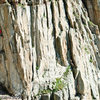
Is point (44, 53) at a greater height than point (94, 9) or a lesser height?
lesser

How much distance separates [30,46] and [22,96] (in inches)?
159

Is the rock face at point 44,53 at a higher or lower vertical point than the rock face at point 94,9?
lower

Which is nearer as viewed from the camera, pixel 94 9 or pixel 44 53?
pixel 44 53

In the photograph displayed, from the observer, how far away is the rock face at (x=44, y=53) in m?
24.7

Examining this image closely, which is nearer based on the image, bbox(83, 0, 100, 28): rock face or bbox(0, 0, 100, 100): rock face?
bbox(0, 0, 100, 100): rock face

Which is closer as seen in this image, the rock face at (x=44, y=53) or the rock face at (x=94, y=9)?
the rock face at (x=44, y=53)

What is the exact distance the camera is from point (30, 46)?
1010 inches

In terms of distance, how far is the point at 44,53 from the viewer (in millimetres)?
27203

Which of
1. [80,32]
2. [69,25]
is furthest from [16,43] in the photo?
[80,32]

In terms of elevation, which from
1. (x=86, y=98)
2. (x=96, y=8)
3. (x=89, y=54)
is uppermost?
(x=96, y=8)

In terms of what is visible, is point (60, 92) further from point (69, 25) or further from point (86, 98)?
point (69, 25)

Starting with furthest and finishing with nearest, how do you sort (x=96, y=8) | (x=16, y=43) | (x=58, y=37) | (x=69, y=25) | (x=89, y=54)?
(x=96, y=8), (x=89, y=54), (x=69, y=25), (x=58, y=37), (x=16, y=43)

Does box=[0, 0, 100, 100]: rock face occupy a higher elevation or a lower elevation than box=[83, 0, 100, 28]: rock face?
lower

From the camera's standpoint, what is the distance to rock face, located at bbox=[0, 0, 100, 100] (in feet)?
81.1
